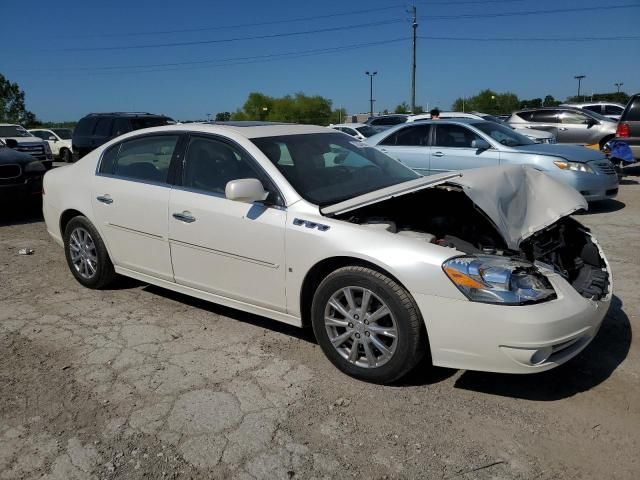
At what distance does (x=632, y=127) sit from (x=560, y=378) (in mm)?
10614

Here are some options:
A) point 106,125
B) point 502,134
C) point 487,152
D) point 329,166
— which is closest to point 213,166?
point 329,166

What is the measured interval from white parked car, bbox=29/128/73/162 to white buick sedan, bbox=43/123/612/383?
20.0 meters

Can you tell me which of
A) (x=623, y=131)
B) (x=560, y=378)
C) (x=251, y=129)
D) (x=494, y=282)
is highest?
(x=251, y=129)

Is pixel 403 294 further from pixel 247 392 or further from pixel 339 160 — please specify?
pixel 339 160

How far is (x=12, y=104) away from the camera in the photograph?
46469mm

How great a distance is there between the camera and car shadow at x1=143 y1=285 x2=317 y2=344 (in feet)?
13.4

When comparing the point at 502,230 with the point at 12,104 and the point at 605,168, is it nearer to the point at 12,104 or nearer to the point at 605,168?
the point at 605,168

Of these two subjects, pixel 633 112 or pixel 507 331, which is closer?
pixel 507 331

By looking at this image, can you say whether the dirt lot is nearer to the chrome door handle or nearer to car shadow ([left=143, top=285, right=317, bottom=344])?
car shadow ([left=143, top=285, right=317, bottom=344])

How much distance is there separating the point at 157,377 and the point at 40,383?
2.35 ft

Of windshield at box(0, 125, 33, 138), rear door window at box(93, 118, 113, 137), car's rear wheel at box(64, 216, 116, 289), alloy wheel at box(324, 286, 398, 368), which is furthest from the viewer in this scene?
windshield at box(0, 125, 33, 138)

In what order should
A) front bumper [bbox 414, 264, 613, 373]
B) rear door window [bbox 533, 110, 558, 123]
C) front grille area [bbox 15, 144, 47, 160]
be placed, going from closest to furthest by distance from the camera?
front bumper [bbox 414, 264, 613, 373] < front grille area [bbox 15, 144, 47, 160] < rear door window [bbox 533, 110, 558, 123]

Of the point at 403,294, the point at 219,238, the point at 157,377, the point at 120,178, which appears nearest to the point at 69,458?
the point at 157,377

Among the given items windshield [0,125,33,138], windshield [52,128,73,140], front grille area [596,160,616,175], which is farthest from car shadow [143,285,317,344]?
windshield [52,128,73,140]
